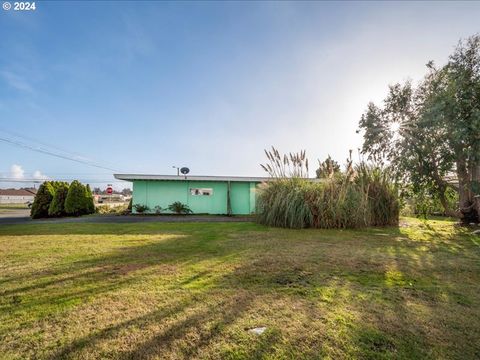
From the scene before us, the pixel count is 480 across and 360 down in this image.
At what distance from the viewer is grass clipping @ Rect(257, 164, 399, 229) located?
7.21 m

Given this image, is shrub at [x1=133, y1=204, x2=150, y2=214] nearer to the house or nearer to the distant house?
the house

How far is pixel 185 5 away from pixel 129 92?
6.45m

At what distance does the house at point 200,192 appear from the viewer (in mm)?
14117

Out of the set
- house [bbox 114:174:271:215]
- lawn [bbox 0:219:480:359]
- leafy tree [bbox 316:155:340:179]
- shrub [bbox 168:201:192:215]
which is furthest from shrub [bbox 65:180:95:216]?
leafy tree [bbox 316:155:340:179]

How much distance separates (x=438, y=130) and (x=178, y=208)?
39.7ft

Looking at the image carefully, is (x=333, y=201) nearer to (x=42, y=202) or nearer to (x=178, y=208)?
(x=178, y=208)

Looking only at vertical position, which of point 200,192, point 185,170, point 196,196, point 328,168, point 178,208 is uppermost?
point 185,170

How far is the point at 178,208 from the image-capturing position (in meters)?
13.9

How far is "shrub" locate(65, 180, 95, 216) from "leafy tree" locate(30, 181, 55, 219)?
93 centimetres

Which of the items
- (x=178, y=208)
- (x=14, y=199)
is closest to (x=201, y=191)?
(x=178, y=208)

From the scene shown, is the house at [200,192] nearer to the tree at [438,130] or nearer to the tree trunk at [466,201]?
the tree at [438,130]

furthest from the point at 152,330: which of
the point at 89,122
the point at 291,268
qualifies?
the point at 89,122

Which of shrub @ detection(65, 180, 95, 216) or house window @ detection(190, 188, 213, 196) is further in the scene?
house window @ detection(190, 188, 213, 196)

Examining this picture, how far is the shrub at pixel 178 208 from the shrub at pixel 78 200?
4725mm
